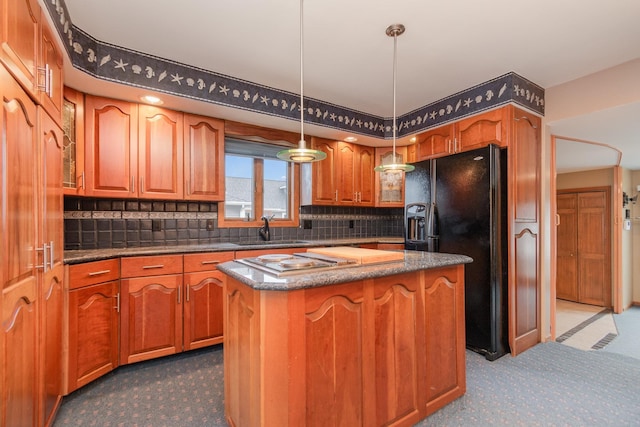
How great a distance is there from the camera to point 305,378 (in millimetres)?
1300

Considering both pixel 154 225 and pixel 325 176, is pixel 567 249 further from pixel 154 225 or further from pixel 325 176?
pixel 154 225

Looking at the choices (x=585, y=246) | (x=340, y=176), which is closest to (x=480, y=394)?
(x=340, y=176)

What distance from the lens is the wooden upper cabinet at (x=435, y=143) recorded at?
3215mm

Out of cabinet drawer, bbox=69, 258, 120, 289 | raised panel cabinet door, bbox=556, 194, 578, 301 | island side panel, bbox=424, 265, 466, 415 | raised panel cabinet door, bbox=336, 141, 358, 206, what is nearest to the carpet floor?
island side panel, bbox=424, 265, 466, 415

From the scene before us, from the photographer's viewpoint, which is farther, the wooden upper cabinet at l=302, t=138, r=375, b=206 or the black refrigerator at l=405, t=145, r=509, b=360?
the wooden upper cabinet at l=302, t=138, r=375, b=206

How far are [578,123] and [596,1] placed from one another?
1.40 m

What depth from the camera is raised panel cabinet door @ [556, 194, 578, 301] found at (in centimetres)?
490

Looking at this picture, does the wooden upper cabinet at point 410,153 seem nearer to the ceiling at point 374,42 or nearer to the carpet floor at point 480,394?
the ceiling at point 374,42

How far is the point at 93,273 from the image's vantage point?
2160 mm

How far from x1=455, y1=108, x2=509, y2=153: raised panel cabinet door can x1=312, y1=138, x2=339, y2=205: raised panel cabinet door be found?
1419 mm

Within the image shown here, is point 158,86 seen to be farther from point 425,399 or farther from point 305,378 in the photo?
point 425,399

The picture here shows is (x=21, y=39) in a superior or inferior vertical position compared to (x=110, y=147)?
superior

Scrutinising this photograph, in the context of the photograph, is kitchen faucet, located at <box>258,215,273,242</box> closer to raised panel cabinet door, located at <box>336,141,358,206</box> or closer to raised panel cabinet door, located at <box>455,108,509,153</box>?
raised panel cabinet door, located at <box>336,141,358,206</box>

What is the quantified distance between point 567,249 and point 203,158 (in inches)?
224
